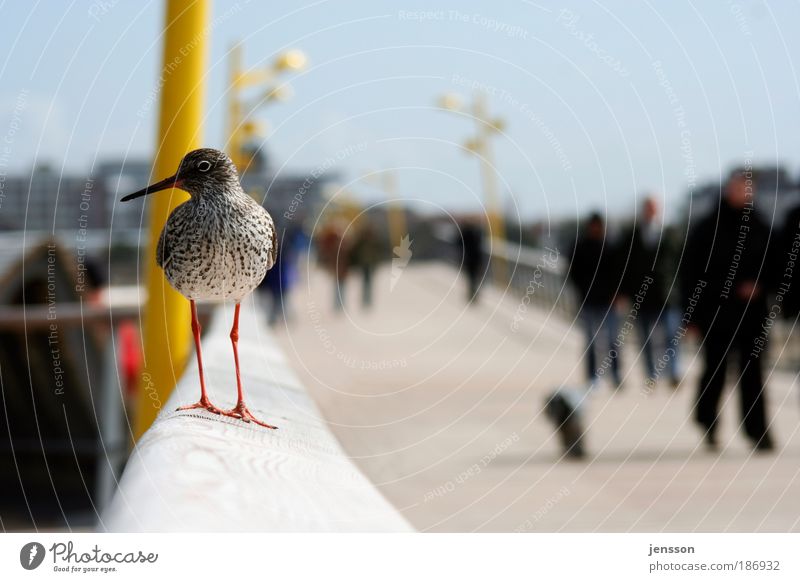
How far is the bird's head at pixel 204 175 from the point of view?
1778 millimetres

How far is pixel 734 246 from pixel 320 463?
370cm

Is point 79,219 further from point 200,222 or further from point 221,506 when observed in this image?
point 221,506

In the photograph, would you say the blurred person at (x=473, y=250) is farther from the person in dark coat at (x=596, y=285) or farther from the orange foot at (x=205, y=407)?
the orange foot at (x=205, y=407)

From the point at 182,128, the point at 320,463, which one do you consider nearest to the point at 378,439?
the point at 182,128

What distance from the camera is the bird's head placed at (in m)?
1.78

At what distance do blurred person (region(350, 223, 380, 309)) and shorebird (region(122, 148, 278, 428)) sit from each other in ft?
30.5

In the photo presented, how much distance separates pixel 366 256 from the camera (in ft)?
38.3

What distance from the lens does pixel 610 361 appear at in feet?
25.4

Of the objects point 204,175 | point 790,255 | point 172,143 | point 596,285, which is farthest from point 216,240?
point 596,285

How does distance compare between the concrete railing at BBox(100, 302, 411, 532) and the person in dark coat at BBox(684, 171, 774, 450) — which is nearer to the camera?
the concrete railing at BBox(100, 302, 411, 532)

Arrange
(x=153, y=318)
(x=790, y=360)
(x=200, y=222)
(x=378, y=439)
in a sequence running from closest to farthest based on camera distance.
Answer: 1. (x=200, y=222)
2. (x=153, y=318)
3. (x=378, y=439)
4. (x=790, y=360)

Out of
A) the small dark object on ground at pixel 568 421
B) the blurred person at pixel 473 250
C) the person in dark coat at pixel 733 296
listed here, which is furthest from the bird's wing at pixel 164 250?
the blurred person at pixel 473 250

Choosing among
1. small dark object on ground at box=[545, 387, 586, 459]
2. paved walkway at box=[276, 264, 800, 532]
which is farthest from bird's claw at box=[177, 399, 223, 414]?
small dark object on ground at box=[545, 387, 586, 459]

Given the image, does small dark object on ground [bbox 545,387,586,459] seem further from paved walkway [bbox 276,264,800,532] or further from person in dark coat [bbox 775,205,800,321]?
person in dark coat [bbox 775,205,800,321]
